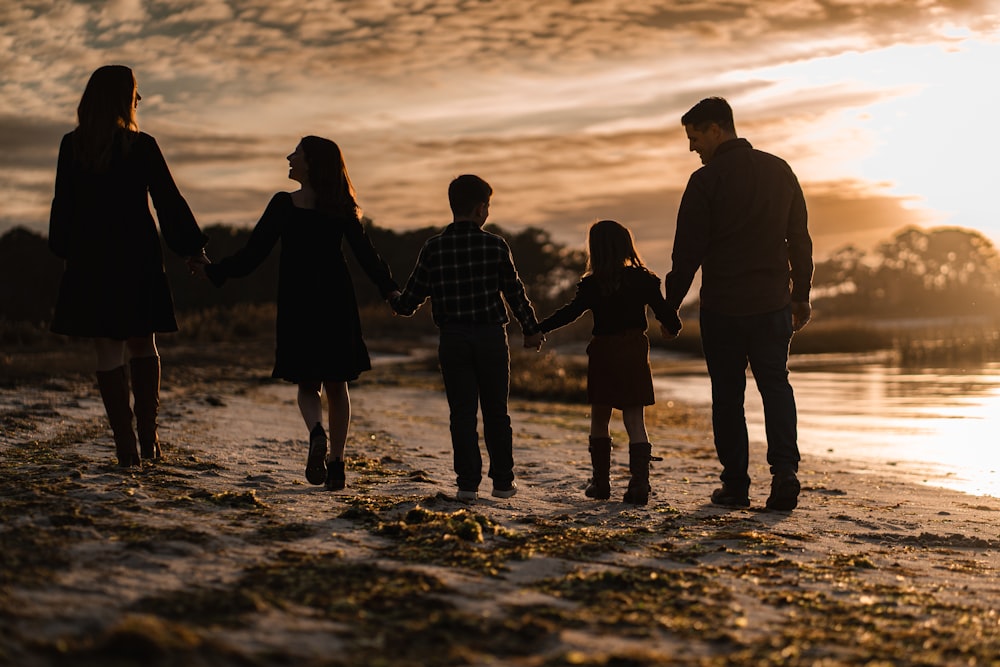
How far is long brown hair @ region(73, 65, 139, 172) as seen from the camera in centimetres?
514

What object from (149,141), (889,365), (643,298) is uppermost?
(149,141)

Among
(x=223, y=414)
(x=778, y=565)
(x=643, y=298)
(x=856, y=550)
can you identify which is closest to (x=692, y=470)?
(x=643, y=298)

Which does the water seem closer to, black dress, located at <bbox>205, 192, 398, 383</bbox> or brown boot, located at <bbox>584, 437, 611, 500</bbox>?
brown boot, located at <bbox>584, 437, 611, 500</bbox>

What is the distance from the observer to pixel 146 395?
17.8ft

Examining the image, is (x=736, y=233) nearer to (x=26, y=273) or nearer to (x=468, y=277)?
(x=468, y=277)

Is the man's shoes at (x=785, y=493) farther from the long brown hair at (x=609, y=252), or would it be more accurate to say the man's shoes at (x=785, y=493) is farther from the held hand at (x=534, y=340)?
the held hand at (x=534, y=340)

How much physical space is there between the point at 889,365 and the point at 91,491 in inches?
773

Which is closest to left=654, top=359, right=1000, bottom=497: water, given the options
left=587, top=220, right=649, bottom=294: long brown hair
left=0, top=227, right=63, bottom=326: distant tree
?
left=587, top=220, right=649, bottom=294: long brown hair

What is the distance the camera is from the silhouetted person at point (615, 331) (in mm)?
5512

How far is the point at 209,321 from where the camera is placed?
22.8 meters

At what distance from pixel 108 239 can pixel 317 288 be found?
111 cm

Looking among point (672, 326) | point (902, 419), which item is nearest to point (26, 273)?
point (902, 419)

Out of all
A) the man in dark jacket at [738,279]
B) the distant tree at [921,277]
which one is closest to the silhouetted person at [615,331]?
the man in dark jacket at [738,279]

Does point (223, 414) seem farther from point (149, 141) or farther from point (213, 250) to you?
point (213, 250)
